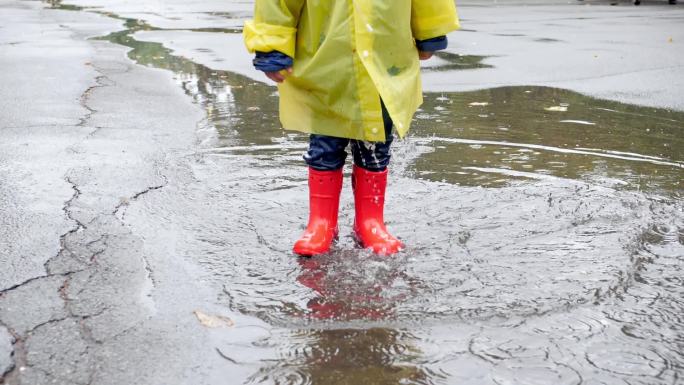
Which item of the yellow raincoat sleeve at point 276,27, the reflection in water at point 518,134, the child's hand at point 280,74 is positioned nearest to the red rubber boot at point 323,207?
the child's hand at point 280,74

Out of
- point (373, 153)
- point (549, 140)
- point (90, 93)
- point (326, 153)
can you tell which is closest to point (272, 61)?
point (326, 153)

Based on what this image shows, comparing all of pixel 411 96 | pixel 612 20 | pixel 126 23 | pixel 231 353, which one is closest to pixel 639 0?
pixel 612 20

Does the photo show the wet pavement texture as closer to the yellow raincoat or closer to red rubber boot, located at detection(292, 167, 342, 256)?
red rubber boot, located at detection(292, 167, 342, 256)

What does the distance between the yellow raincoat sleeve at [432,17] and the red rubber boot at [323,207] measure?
2.21 ft

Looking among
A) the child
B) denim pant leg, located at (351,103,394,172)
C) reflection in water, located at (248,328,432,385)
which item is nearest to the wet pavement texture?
reflection in water, located at (248,328,432,385)

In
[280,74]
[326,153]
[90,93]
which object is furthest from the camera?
[90,93]

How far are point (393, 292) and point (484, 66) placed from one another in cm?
624

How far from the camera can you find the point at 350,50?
121 inches

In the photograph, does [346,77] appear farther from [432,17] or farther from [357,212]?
[357,212]

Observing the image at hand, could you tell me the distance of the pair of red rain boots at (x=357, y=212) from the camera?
10.6 feet

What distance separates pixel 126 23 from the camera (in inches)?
610

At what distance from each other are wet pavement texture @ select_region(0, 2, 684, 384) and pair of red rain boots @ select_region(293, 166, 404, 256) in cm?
7

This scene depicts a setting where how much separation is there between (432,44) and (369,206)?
72 centimetres

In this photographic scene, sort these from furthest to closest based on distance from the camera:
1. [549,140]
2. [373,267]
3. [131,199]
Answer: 1. [549,140]
2. [131,199]
3. [373,267]
